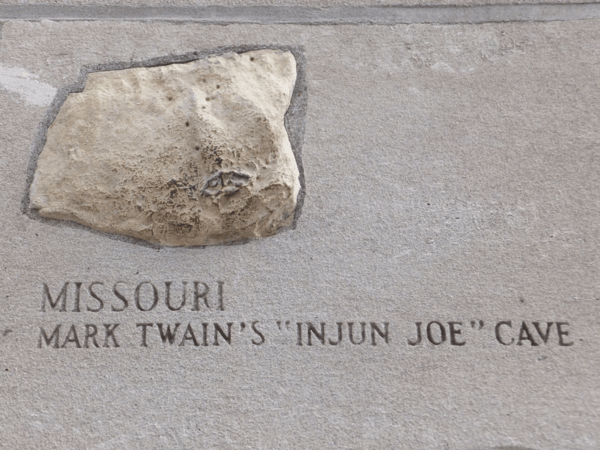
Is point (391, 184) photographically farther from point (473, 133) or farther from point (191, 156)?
point (191, 156)

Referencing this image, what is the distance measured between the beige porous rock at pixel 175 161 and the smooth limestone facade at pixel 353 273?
0.24 feet

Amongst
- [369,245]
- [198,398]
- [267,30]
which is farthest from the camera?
[267,30]

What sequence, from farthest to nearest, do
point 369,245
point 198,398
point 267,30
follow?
point 267,30 < point 369,245 < point 198,398

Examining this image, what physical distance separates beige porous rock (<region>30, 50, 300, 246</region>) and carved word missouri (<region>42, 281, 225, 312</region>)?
6.4 inches

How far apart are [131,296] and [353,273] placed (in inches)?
29.5

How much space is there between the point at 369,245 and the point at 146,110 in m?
0.90

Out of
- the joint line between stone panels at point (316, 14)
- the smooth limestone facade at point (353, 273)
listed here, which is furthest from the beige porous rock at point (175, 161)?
the joint line between stone panels at point (316, 14)

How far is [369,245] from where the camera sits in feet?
7.94

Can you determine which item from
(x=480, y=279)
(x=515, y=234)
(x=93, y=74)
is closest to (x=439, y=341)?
(x=480, y=279)

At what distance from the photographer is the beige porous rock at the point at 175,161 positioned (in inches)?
92.7

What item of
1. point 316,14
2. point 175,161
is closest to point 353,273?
point 175,161

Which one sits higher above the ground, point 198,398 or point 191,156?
point 191,156

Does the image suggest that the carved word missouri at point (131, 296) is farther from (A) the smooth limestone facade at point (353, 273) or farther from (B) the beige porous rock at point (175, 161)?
(B) the beige porous rock at point (175, 161)

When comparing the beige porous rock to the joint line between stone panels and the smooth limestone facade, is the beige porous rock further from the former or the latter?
the joint line between stone panels
